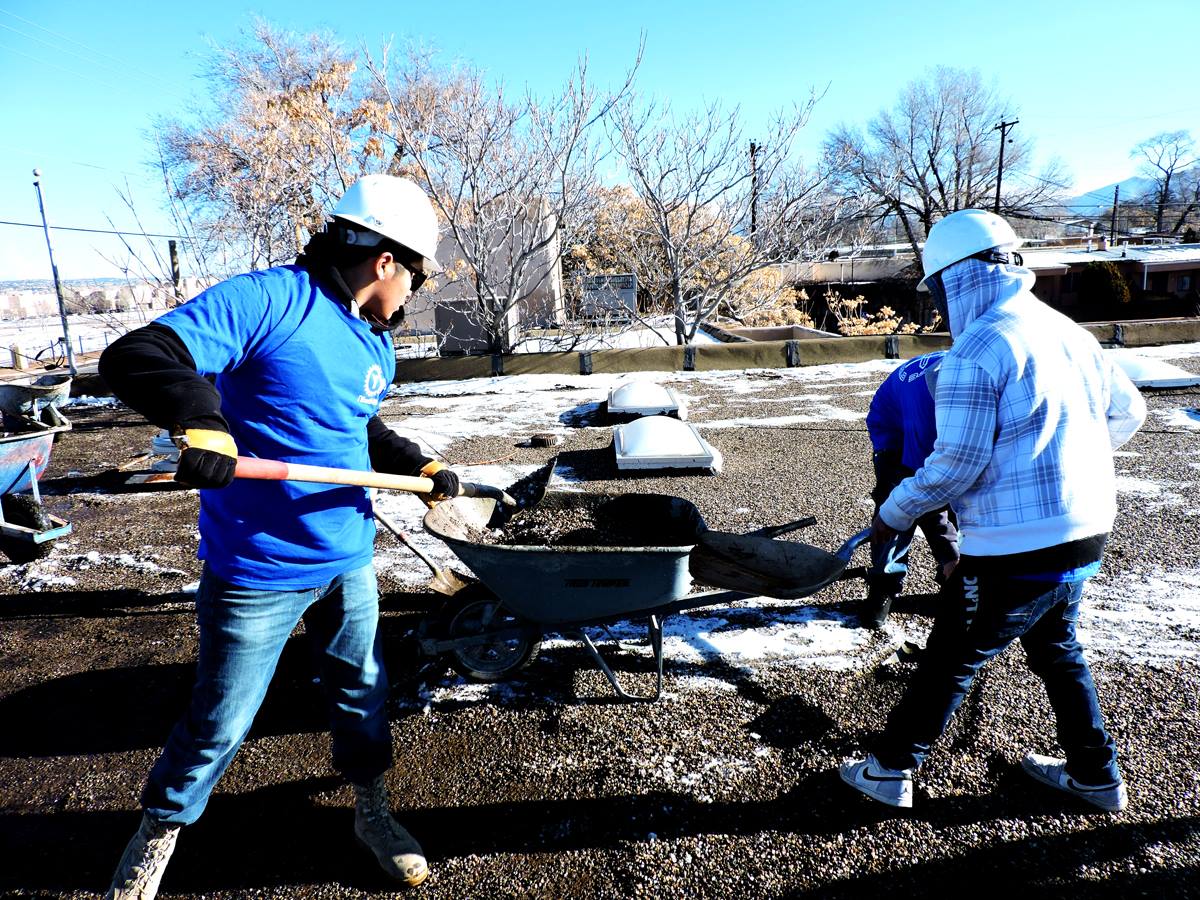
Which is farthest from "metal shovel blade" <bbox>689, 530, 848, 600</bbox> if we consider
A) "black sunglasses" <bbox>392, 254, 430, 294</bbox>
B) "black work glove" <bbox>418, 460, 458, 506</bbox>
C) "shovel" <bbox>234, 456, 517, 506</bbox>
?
"black sunglasses" <bbox>392, 254, 430, 294</bbox>

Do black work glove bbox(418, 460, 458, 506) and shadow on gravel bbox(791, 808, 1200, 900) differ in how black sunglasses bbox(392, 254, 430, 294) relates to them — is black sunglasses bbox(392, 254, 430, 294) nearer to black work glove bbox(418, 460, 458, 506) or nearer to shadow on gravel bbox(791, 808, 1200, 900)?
black work glove bbox(418, 460, 458, 506)

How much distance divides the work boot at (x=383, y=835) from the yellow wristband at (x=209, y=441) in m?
1.15

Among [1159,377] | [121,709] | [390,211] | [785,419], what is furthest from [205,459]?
[1159,377]

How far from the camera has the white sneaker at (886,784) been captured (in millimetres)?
2328

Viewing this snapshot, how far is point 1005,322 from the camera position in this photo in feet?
6.72

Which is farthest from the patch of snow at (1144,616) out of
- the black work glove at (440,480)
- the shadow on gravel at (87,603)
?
the shadow on gravel at (87,603)

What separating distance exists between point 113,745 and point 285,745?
69cm

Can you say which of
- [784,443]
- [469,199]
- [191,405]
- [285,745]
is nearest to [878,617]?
[285,745]

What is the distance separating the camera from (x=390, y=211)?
195cm

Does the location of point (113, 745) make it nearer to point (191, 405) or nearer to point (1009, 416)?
point (191, 405)

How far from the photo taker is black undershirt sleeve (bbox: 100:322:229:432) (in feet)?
4.91

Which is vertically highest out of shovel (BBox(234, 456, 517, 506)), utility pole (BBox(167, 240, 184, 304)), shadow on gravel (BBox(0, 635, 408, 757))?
utility pole (BBox(167, 240, 184, 304))

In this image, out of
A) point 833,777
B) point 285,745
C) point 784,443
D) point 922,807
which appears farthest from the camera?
point 784,443

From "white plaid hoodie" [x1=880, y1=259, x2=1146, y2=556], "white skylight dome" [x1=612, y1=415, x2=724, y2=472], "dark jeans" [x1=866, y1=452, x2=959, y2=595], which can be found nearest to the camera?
"white plaid hoodie" [x1=880, y1=259, x2=1146, y2=556]
